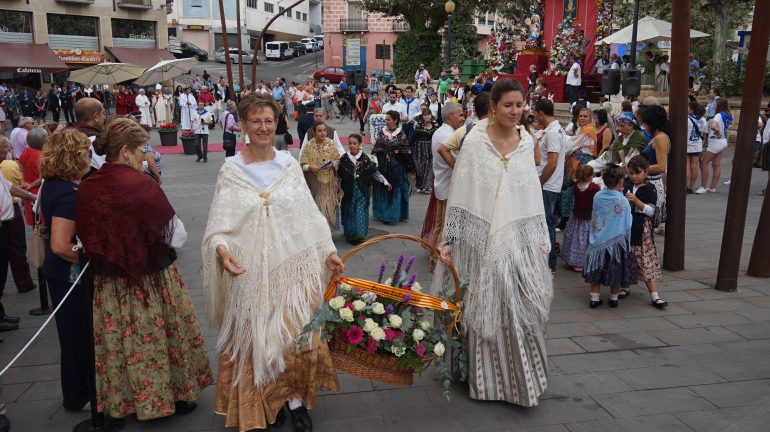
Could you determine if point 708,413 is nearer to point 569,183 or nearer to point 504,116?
point 504,116

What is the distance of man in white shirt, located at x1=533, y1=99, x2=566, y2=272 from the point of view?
6.20m

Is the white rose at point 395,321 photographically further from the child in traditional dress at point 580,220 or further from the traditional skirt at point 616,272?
the child in traditional dress at point 580,220

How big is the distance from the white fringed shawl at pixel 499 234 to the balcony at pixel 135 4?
37.9 meters

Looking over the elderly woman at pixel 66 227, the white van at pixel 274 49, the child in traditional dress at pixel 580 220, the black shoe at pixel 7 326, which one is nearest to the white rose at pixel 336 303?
the elderly woman at pixel 66 227

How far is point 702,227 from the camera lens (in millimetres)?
9211

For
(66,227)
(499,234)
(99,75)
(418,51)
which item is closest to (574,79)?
(99,75)

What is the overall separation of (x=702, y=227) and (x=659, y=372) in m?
5.42

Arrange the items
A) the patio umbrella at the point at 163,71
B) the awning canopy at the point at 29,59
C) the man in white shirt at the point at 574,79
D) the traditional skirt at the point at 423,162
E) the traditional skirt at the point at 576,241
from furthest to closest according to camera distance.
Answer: the awning canopy at the point at 29,59, the patio umbrella at the point at 163,71, the man in white shirt at the point at 574,79, the traditional skirt at the point at 423,162, the traditional skirt at the point at 576,241

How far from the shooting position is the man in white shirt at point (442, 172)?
6.60m

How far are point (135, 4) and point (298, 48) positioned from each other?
23470 millimetres

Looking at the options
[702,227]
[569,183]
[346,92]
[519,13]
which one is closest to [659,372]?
[569,183]

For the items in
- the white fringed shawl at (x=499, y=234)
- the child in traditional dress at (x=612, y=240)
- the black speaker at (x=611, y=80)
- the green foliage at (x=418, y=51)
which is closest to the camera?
the white fringed shawl at (x=499, y=234)

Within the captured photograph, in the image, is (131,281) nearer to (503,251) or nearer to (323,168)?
(503,251)

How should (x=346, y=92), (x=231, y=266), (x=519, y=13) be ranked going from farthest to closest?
(x=519, y=13)
(x=346, y=92)
(x=231, y=266)
